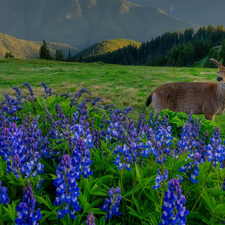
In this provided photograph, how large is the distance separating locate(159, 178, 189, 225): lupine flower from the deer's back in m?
5.58

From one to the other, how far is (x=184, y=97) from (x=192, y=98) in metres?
0.27

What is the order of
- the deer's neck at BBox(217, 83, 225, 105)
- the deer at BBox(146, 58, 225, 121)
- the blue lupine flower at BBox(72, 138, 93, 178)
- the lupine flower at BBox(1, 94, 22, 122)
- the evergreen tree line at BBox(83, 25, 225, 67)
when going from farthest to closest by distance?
the evergreen tree line at BBox(83, 25, 225, 67), the deer at BBox(146, 58, 225, 121), the deer's neck at BBox(217, 83, 225, 105), the lupine flower at BBox(1, 94, 22, 122), the blue lupine flower at BBox(72, 138, 93, 178)

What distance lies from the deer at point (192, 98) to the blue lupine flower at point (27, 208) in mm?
5729

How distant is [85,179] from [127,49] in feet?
520

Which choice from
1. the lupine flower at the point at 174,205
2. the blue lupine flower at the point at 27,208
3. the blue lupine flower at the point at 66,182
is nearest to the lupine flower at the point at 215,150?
the lupine flower at the point at 174,205

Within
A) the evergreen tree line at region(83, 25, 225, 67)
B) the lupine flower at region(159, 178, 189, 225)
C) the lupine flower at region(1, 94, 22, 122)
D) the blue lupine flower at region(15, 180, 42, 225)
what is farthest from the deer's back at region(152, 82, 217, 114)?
the evergreen tree line at region(83, 25, 225, 67)

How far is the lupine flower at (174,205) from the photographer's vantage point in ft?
3.38

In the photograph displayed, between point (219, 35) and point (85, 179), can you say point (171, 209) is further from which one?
point (219, 35)

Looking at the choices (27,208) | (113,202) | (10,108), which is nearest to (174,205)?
(113,202)

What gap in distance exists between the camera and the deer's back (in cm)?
644

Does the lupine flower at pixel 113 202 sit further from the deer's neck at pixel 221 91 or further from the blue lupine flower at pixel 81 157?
the deer's neck at pixel 221 91

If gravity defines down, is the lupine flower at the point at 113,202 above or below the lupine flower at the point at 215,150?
below

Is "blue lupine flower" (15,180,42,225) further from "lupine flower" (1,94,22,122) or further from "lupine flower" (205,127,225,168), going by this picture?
"lupine flower" (1,94,22,122)

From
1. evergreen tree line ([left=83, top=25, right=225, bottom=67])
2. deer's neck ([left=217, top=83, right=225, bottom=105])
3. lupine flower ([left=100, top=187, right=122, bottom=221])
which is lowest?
lupine flower ([left=100, top=187, right=122, bottom=221])
